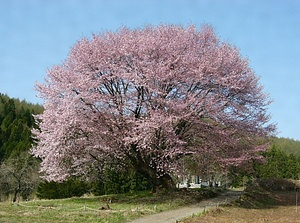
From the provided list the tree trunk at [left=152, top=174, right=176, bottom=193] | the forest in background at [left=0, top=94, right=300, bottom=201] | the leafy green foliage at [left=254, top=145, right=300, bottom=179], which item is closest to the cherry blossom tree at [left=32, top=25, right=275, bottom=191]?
the tree trunk at [left=152, top=174, right=176, bottom=193]

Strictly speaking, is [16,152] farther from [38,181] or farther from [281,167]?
[281,167]

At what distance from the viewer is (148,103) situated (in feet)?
65.5

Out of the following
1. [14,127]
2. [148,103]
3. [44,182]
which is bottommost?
[44,182]

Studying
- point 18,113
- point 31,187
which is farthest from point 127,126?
point 18,113

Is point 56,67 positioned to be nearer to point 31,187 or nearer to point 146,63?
point 146,63

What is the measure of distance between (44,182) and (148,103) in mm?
16194

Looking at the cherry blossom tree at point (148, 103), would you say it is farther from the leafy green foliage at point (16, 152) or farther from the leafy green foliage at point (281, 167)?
the leafy green foliage at point (281, 167)

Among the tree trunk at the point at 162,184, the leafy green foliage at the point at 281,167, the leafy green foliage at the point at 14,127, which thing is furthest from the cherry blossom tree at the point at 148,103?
the leafy green foliage at the point at 281,167

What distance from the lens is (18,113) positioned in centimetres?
6475

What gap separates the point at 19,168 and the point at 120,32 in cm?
2184

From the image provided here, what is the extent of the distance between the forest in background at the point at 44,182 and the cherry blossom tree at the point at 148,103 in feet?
10.3

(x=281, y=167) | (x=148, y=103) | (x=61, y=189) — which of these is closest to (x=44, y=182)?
(x=61, y=189)

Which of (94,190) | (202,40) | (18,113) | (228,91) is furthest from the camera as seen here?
(18,113)

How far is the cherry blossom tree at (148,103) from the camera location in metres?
19.4
